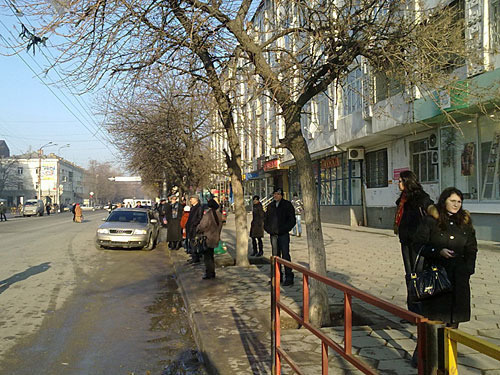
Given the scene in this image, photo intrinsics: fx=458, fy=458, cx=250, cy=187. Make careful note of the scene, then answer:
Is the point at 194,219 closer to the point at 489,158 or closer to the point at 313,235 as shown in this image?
the point at 313,235

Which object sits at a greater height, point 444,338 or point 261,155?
point 261,155

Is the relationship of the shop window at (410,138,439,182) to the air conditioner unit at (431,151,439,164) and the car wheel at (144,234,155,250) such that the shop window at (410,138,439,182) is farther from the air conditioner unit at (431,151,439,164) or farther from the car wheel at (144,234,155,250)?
the car wheel at (144,234,155,250)

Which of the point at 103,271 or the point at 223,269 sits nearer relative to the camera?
the point at 223,269

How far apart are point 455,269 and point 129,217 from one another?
1432 cm

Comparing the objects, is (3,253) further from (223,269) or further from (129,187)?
(129,187)

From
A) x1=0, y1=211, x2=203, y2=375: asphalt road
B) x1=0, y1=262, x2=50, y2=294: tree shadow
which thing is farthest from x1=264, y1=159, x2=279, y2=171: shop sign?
x1=0, y1=262, x2=50, y2=294: tree shadow

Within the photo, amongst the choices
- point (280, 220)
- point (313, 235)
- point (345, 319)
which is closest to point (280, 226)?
point (280, 220)

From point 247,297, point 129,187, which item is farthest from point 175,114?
point 129,187

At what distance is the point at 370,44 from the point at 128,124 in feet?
50.2

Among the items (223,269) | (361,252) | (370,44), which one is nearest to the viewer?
(370,44)

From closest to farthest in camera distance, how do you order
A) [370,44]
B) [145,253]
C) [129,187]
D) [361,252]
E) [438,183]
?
[370,44] → [361,252] → [145,253] → [438,183] → [129,187]

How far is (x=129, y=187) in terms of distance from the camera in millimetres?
149375

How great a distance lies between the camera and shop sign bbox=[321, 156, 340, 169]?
26.3 meters

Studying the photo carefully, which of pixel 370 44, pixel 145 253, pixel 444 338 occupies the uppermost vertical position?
pixel 370 44
